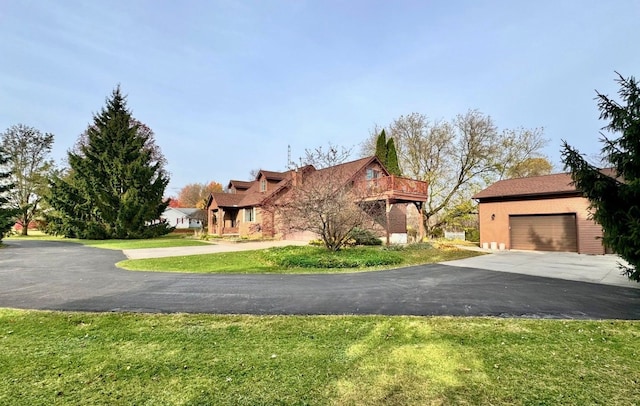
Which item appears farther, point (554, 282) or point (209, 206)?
point (209, 206)

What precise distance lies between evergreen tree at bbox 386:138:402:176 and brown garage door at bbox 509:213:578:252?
10263 mm

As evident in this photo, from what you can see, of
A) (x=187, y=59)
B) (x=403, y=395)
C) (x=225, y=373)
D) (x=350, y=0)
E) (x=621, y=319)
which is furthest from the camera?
(x=187, y=59)

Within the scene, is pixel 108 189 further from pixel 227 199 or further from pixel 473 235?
pixel 473 235

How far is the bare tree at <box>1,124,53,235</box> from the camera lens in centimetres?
3516

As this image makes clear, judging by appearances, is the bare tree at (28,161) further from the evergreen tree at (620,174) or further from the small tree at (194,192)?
the evergreen tree at (620,174)

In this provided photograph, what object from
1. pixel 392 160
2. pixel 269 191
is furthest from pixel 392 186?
pixel 269 191

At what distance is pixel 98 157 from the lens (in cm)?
3028

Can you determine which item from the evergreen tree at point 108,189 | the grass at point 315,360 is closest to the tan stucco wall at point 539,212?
the grass at point 315,360

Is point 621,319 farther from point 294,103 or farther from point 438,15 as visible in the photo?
point 294,103

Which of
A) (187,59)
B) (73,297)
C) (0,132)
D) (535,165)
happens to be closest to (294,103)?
(187,59)

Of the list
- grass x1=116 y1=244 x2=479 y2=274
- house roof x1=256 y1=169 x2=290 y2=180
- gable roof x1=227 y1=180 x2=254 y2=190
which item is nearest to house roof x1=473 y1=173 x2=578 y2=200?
→ grass x1=116 y1=244 x2=479 y2=274

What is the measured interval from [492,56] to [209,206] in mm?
27375

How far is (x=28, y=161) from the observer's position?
119ft

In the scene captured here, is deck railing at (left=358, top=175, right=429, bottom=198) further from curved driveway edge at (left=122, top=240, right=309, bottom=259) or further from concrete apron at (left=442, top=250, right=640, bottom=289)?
curved driveway edge at (left=122, top=240, right=309, bottom=259)
